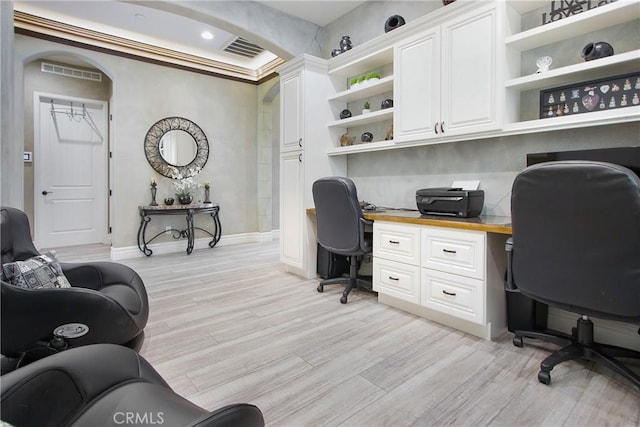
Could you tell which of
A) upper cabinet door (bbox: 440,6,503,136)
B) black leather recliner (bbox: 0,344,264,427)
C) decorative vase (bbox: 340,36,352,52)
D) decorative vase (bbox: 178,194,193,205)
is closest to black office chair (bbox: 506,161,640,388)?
upper cabinet door (bbox: 440,6,503,136)

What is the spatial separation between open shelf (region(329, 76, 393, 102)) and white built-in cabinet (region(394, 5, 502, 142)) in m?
0.23

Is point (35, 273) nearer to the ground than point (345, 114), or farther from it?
nearer to the ground

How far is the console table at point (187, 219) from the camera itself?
4.78 metres

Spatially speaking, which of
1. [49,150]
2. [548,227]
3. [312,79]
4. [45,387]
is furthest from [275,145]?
[45,387]

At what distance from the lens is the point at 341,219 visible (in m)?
2.83

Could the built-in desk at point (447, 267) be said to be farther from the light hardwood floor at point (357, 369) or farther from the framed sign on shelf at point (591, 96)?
the framed sign on shelf at point (591, 96)

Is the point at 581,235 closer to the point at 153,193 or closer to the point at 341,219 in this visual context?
the point at 341,219

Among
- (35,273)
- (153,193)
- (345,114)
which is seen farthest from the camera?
(153,193)

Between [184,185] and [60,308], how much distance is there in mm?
3727

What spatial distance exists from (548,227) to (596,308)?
42 centimetres

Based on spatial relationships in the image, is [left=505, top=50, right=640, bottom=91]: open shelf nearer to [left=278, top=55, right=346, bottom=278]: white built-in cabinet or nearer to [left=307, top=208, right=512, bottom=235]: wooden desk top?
[left=307, top=208, right=512, bottom=235]: wooden desk top

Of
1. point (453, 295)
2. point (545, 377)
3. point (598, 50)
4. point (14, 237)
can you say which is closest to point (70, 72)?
point (14, 237)

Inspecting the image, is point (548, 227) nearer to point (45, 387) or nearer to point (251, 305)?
point (45, 387)

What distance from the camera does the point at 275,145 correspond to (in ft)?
21.1
